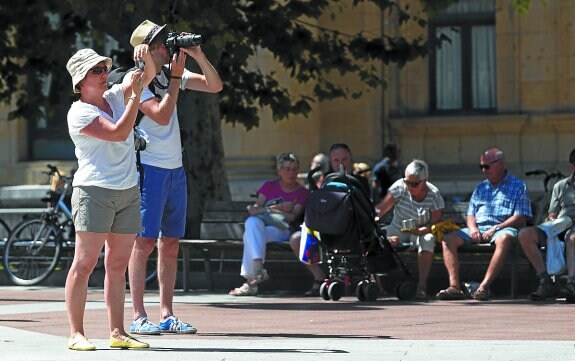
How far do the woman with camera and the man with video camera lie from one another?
0.73m

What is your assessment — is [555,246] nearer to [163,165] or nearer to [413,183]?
[413,183]

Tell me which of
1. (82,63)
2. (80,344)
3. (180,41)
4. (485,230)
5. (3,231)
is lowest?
(3,231)

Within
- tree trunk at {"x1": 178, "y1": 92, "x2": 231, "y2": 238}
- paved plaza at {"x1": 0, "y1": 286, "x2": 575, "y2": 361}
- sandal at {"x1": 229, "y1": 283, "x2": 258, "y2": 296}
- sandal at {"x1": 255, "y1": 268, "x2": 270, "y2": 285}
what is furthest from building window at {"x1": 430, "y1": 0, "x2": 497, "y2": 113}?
paved plaza at {"x1": 0, "y1": 286, "x2": 575, "y2": 361}

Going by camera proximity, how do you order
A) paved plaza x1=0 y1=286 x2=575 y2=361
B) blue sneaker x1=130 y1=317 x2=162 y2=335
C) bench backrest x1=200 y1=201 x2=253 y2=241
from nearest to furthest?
paved plaza x1=0 y1=286 x2=575 y2=361 → blue sneaker x1=130 y1=317 x2=162 y2=335 → bench backrest x1=200 y1=201 x2=253 y2=241

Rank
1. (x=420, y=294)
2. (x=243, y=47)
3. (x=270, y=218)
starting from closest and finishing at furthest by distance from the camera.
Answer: (x=420, y=294), (x=270, y=218), (x=243, y=47)

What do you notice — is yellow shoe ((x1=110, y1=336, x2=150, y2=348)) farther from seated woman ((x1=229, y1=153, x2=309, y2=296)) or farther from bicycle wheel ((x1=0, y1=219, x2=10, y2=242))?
bicycle wheel ((x1=0, y1=219, x2=10, y2=242))

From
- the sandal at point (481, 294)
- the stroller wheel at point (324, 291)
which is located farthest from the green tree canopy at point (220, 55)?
the sandal at point (481, 294)

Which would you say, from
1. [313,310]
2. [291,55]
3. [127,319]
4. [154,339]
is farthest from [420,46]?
[154,339]

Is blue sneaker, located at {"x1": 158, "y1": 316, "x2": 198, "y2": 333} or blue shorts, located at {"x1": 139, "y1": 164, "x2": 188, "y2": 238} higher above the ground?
blue shorts, located at {"x1": 139, "y1": 164, "x2": 188, "y2": 238}

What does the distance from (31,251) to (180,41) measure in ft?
26.3

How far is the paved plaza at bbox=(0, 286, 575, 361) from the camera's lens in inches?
356

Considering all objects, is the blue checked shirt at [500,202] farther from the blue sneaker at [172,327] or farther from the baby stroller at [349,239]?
the blue sneaker at [172,327]

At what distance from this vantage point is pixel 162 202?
10.5m

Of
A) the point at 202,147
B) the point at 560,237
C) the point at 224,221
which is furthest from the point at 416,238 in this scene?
the point at 202,147
